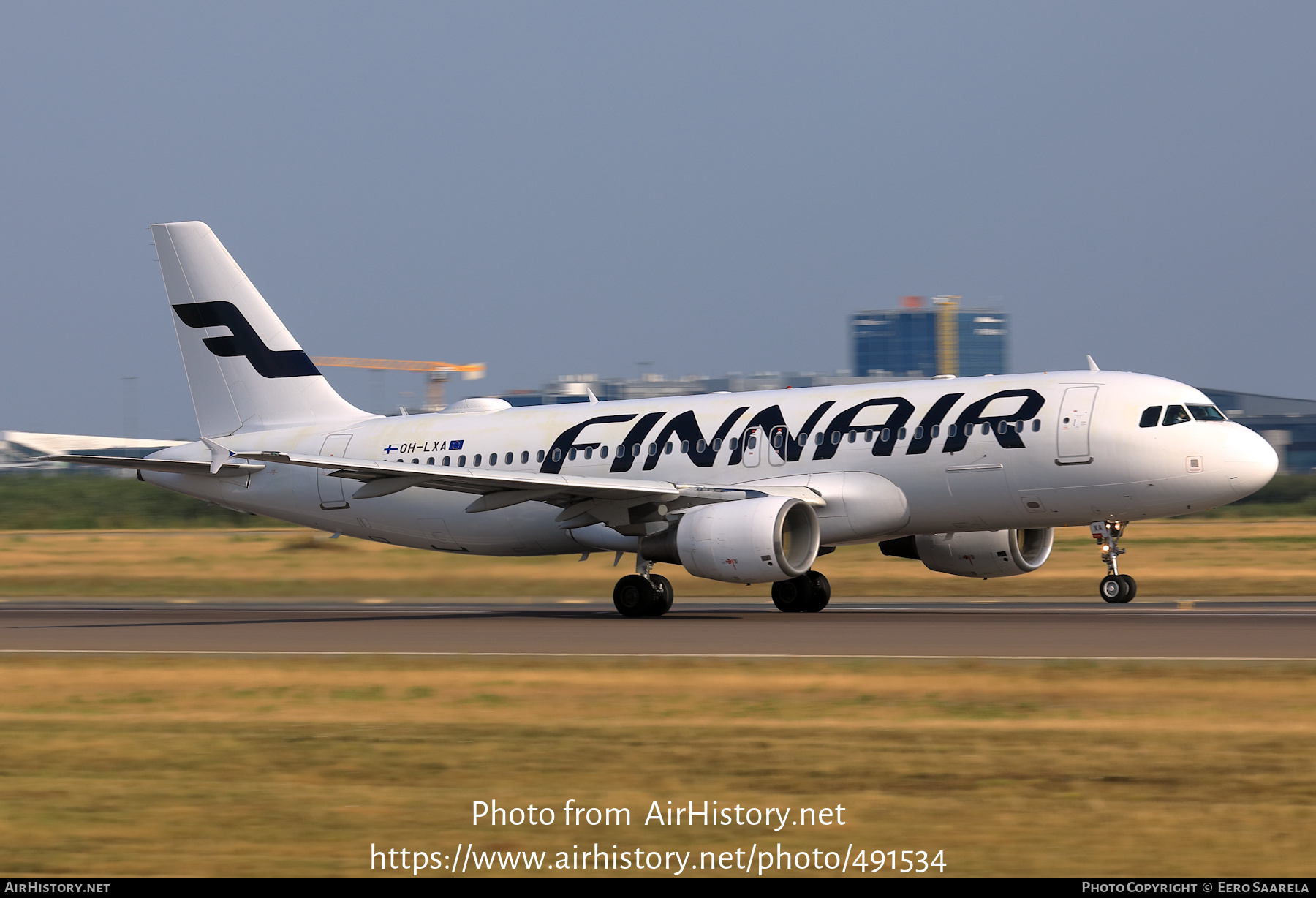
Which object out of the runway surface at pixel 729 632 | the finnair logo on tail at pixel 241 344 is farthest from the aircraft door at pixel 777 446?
the finnair logo on tail at pixel 241 344

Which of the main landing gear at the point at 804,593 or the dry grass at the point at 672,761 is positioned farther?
the main landing gear at the point at 804,593

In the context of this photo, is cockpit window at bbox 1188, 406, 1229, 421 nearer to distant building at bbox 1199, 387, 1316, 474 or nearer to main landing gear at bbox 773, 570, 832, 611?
main landing gear at bbox 773, 570, 832, 611

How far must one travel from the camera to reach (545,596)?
32156 millimetres

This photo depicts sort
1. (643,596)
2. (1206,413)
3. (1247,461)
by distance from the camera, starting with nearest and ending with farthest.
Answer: (1247,461) < (1206,413) < (643,596)

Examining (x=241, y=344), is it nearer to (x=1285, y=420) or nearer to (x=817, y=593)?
(x=817, y=593)

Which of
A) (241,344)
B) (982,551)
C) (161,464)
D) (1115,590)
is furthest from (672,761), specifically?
(241,344)

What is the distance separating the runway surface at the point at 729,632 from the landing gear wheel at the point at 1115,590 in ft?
0.82

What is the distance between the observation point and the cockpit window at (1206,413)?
84.8ft

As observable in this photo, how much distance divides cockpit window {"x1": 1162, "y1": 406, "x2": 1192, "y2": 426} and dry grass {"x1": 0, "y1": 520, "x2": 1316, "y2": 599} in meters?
7.27

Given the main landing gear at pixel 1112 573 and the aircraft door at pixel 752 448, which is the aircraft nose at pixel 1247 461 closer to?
the main landing gear at pixel 1112 573

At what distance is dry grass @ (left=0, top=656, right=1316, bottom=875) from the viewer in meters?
8.95

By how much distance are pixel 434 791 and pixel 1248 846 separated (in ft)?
17.1

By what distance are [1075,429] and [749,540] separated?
5.78 meters

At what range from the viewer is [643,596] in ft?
89.3
